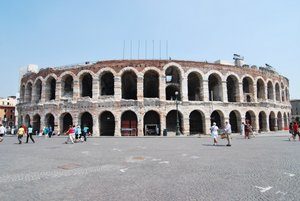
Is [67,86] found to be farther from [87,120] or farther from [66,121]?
[87,120]

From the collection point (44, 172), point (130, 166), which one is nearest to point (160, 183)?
point (130, 166)

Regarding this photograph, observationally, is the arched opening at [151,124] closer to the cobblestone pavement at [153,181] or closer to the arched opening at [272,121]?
the arched opening at [272,121]

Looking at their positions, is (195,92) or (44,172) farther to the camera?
(195,92)

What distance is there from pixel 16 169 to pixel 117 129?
762 inches

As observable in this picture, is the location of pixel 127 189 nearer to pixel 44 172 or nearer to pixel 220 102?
pixel 44 172

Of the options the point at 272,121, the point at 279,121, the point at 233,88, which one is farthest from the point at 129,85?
the point at 279,121

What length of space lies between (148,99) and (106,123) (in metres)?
7.70

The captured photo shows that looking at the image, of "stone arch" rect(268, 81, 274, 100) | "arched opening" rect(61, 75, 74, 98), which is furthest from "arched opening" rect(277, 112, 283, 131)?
"arched opening" rect(61, 75, 74, 98)

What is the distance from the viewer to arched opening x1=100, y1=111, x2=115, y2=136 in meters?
29.2

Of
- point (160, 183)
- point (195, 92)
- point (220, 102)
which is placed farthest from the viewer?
point (195, 92)

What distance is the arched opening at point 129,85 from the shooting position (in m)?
30.3

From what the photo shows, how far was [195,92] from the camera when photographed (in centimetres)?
3341

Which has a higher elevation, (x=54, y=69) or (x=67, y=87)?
(x=54, y=69)

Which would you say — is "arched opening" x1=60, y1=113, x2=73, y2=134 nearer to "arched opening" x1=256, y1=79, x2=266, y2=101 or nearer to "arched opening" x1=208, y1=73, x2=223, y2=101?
"arched opening" x1=208, y1=73, x2=223, y2=101
